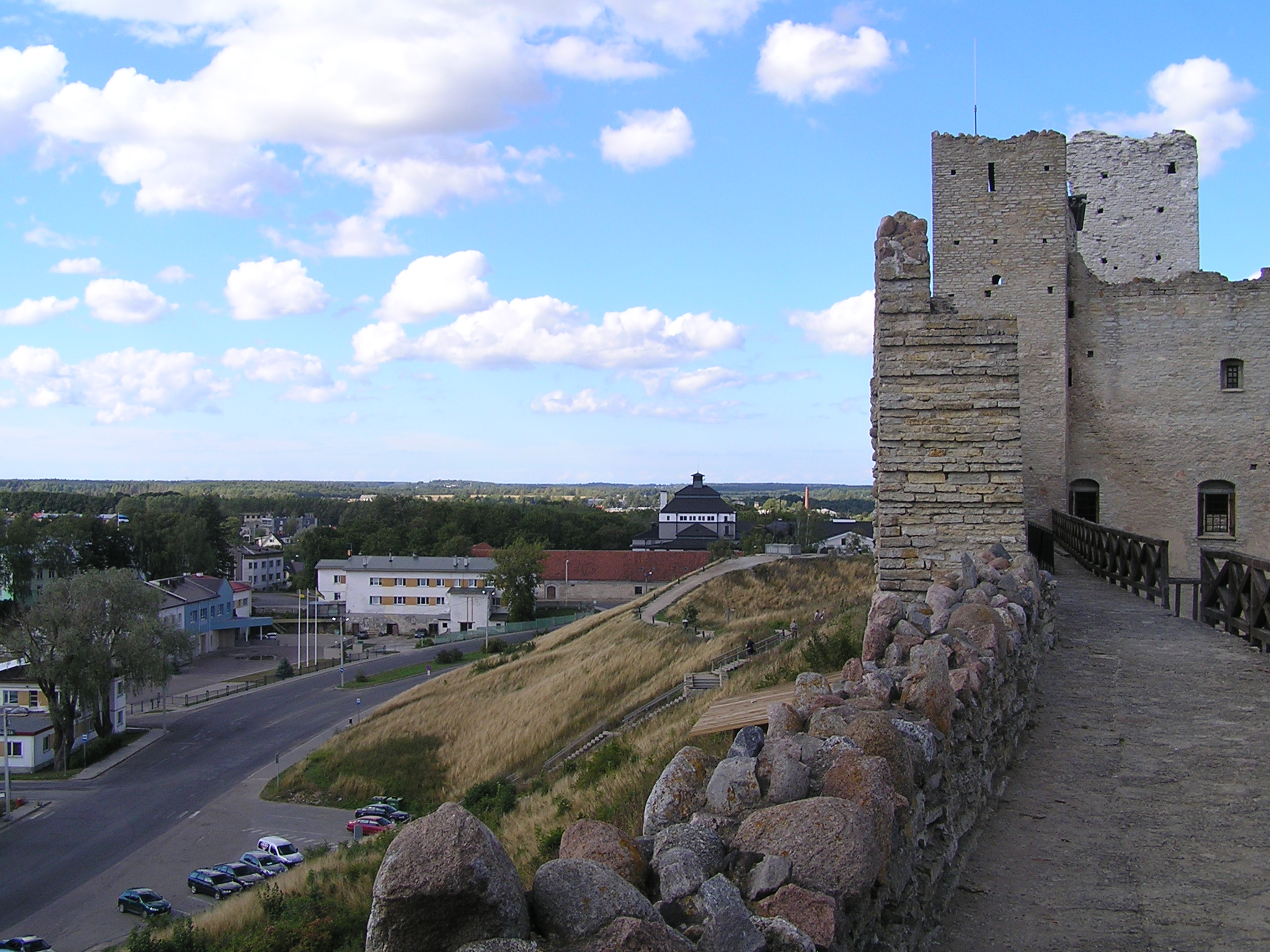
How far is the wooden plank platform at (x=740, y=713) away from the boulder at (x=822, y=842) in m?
2.73

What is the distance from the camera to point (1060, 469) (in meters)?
21.2

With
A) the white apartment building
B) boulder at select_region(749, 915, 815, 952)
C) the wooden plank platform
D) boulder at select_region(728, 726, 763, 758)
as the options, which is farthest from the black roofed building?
boulder at select_region(749, 915, 815, 952)

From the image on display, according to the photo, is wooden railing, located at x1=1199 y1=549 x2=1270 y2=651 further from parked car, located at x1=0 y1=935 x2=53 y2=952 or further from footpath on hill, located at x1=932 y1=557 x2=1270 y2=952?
parked car, located at x1=0 y1=935 x2=53 y2=952

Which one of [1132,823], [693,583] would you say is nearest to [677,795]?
[1132,823]

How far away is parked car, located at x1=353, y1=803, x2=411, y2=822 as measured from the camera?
820 inches

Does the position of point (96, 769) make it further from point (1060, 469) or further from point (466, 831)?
point (466, 831)

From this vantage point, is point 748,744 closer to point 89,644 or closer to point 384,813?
point 384,813

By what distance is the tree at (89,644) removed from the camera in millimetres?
34250

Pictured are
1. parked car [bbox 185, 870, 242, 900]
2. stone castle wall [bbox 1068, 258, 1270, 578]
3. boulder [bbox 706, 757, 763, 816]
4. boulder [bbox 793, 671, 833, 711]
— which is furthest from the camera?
stone castle wall [bbox 1068, 258, 1270, 578]

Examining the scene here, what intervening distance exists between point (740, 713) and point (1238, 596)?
21.7 feet

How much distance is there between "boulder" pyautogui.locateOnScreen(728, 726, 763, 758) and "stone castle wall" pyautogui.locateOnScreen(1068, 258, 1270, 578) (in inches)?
795

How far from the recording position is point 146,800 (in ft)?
88.4

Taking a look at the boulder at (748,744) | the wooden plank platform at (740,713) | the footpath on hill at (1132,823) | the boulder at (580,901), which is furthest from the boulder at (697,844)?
the wooden plank platform at (740,713)

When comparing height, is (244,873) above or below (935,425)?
below
